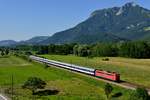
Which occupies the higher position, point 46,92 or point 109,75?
point 109,75

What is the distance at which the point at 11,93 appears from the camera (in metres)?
85.8

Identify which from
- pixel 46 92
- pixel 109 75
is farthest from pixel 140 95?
pixel 109 75

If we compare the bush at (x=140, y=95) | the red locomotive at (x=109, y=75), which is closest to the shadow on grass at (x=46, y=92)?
the red locomotive at (x=109, y=75)

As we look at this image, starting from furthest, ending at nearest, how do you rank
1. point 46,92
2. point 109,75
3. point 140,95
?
point 109,75
point 46,92
point 140,95

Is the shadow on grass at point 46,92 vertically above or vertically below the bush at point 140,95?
below

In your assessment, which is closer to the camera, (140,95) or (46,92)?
(140,95)

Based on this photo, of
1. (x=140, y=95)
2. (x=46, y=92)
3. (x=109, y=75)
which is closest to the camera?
(x=140, y=95)

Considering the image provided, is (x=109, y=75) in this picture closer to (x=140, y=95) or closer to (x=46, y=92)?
(x=46, y=92)

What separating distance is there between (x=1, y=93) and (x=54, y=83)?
67.1 ft

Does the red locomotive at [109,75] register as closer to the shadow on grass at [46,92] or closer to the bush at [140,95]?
the shadow on grass at [46,92]

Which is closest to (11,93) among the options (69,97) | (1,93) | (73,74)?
(1,93)

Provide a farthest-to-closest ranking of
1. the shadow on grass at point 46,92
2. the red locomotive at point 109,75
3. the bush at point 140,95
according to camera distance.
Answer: the red locomotive at point 109,75 < the shadow on grass at point 46,92 < the bush at point 140,95

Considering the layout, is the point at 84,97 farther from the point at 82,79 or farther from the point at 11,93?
the point at 82,79

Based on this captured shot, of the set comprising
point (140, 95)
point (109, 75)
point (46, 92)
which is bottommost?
point (46, 92)
